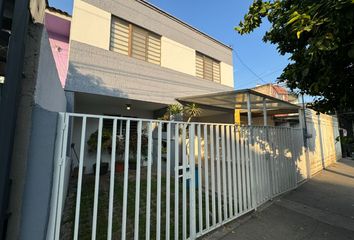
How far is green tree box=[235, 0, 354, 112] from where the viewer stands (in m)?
2.37

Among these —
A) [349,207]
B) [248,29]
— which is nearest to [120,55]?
[248,29]

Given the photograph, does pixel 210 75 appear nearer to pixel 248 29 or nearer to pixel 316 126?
pixel 316 126

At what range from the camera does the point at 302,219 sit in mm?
4574

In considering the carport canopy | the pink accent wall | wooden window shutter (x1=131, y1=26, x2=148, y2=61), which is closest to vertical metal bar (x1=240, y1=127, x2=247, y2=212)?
the carport canopy

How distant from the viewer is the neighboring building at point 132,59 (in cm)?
717

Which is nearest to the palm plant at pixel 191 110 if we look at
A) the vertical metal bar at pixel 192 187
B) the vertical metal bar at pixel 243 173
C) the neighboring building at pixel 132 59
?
the neighboring building at pixel 132 59

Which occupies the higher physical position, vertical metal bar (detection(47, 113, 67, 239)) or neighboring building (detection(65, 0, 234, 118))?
neighboring building (detection(65, 0, 234, 118))

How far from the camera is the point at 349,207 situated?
17.9ft

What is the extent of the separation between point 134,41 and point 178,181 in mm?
7260

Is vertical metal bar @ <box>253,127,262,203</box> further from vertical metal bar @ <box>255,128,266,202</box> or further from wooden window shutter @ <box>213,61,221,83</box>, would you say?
wooden window shutter @ <box>213,61,221,83</box>

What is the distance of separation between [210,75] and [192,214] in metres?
9.89

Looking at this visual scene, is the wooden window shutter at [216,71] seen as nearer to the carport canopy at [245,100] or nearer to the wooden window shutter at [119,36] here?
the carport canopy at [245,100]

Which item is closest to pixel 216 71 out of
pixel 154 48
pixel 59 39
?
pixel 154 48

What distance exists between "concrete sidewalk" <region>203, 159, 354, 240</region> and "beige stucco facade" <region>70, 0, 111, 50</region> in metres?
7.35
